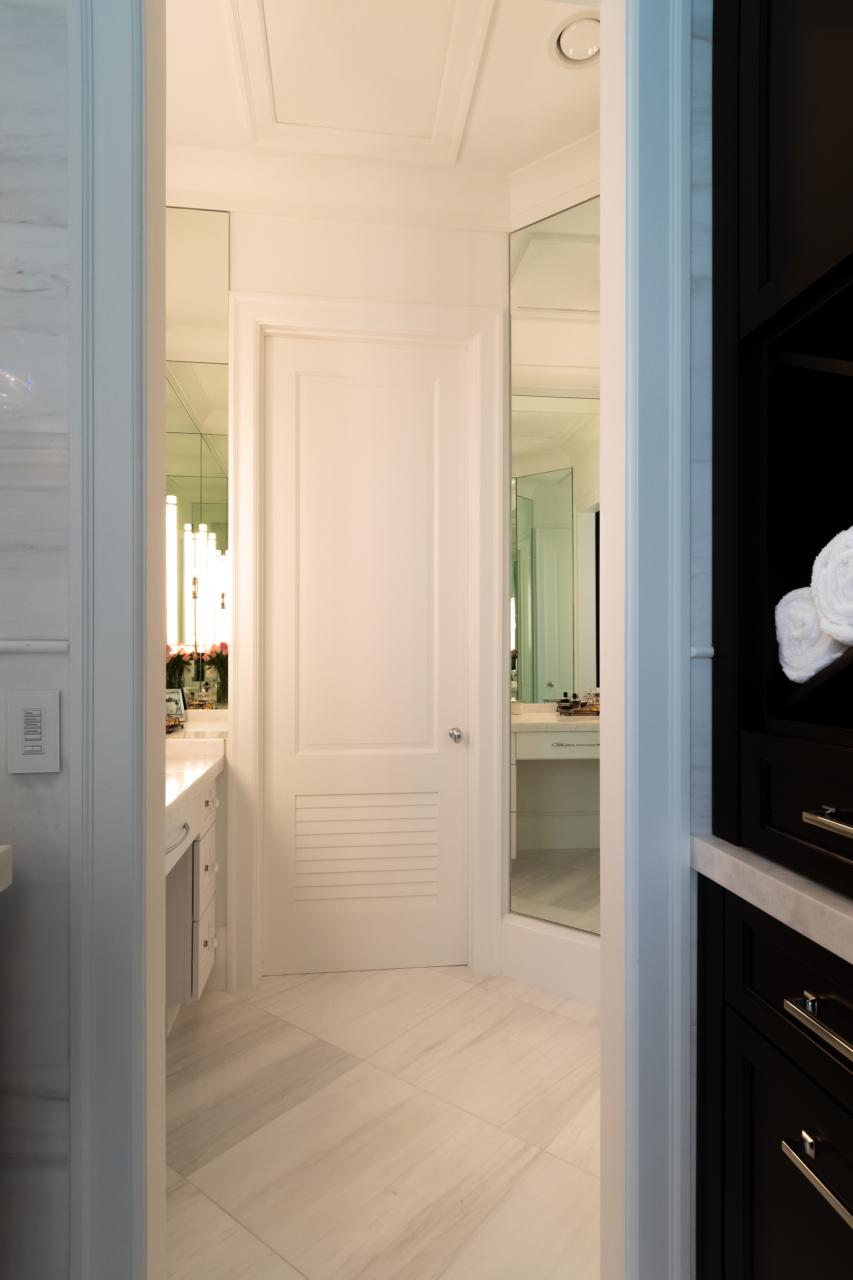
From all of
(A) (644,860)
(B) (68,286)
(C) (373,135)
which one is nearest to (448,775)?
(A) (644,860)

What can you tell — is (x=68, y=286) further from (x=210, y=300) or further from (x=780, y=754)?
(x=210, y=300)

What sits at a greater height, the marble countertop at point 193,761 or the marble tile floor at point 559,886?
the marble countertop at point 193,761

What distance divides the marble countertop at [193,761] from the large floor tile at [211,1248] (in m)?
0.90

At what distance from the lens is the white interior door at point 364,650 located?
8.38 ft

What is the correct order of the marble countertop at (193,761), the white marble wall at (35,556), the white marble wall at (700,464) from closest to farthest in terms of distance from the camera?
the white marble wall at (35,556)
the white marble wall at (700,464)
the marble countertop at (193,761)

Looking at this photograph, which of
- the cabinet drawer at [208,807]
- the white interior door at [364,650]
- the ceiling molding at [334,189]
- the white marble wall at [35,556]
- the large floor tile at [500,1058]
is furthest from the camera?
the white interior door at [364,650]

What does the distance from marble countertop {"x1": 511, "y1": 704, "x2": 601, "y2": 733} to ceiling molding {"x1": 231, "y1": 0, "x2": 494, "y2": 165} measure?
197cm

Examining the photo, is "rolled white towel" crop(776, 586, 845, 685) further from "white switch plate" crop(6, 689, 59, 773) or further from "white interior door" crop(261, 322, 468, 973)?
"white interior door" crop(261, 322, 468, 973)

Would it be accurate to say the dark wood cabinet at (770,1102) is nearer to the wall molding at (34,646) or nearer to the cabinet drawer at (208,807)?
the wall molding at (34,646)

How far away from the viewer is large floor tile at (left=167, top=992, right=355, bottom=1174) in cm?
174

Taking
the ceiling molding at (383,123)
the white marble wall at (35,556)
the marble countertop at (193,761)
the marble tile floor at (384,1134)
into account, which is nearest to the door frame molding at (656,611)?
A: the marble tile floor at (384,1134)

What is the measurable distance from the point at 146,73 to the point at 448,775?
7.14 feet

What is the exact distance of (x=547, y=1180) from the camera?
1588 millimetres

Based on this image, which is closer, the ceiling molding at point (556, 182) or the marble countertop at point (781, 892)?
the marble countertop at point (781, 892)
